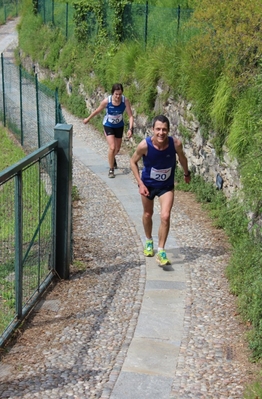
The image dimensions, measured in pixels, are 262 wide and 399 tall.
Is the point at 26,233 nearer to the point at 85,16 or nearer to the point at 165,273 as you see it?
the point at 165,273

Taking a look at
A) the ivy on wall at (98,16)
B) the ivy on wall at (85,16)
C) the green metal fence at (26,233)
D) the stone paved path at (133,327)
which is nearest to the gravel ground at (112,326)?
the stone paved path at (133,327)

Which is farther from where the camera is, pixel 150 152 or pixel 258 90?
pixel 258 90

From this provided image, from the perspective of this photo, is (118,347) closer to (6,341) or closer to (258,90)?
(6,341)

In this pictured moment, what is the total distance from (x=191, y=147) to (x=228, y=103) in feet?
5.95

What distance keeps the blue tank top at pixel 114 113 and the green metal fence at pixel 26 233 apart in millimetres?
4723

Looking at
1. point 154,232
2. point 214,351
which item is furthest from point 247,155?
point 214,351

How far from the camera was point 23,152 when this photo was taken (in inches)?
575

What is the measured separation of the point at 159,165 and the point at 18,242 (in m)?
2.25

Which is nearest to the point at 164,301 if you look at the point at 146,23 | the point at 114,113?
the point at 114,113

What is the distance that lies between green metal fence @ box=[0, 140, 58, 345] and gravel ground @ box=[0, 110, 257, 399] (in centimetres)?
20

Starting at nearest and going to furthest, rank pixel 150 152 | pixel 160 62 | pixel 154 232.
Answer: pixel 150 152, pixel 154 232, pixel 160 62

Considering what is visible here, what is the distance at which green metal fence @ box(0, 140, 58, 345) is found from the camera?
5664 millimetres

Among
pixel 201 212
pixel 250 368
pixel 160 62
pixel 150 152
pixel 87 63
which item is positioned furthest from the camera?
pixel 87 63

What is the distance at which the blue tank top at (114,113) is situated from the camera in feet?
37.0
